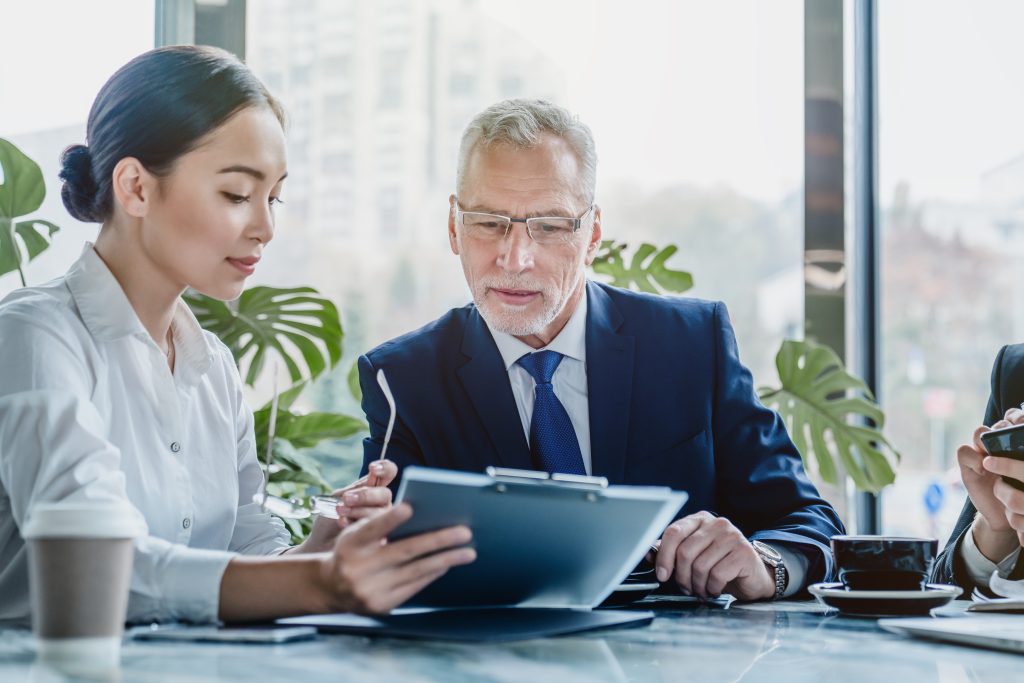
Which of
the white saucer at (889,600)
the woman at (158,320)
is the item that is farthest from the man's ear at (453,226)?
the white saucer at (889,600)

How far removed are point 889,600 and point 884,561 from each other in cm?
5

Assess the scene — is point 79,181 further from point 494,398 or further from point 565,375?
point 565,375

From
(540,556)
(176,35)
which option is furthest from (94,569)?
(176,35)

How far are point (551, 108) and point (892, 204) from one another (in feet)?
5.93

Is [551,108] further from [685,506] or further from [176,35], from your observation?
[176,35]

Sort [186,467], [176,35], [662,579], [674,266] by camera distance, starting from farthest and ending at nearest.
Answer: [674,266]
[176,35]
[186,467]
[662,579]

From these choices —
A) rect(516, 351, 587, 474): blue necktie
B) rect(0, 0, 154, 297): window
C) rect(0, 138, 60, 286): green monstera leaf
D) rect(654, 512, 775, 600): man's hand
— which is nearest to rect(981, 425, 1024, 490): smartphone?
rect(654, 512, 775, 600): man's hand

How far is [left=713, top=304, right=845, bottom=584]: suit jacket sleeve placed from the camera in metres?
1.90

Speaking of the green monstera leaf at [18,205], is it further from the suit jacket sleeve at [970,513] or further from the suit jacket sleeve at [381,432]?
the suit jacket sleeve at [970,513]

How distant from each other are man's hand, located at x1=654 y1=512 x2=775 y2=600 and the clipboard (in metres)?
0.20

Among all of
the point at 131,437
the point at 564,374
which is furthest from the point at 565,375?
the point at 131,437

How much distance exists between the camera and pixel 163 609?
122cm

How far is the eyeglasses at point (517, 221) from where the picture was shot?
205 cm

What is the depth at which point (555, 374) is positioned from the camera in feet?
6.98
